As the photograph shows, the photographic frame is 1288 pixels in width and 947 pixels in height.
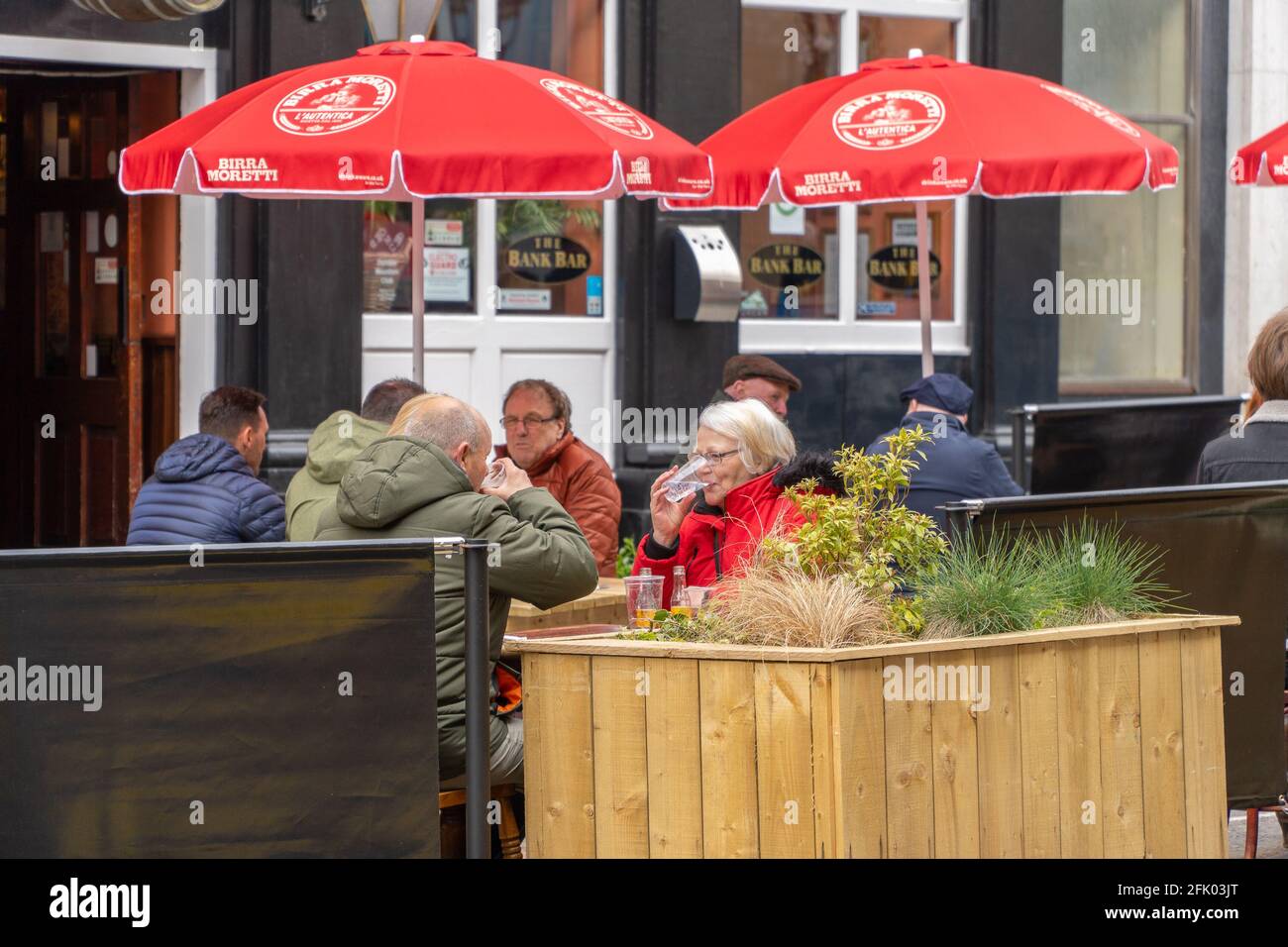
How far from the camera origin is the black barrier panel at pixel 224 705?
4055 millimetres

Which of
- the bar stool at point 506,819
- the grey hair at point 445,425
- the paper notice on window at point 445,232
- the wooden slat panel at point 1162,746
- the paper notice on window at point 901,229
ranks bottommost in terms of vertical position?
the bar stool at point 506,819

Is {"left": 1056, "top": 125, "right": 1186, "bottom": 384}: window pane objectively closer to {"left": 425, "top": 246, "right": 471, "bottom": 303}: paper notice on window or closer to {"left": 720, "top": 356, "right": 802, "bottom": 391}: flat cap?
{"left": 425, "top": 246, "right": 471, "bottom": 303}: paper notice on window

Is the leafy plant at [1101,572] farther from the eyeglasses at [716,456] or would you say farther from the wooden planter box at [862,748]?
the eyeglasses at [716,456]

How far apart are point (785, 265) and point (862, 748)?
7315 millimetres

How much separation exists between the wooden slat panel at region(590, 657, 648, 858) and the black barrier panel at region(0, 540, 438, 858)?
435 millimetres

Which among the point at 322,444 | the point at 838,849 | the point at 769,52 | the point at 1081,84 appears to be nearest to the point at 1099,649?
the point at 838,849

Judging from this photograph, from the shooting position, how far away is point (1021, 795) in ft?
15.1

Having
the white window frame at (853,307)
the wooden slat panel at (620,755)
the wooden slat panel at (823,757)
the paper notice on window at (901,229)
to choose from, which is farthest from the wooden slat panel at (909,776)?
the paper notice on window at (901,229)

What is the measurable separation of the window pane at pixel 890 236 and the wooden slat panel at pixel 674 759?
737cm

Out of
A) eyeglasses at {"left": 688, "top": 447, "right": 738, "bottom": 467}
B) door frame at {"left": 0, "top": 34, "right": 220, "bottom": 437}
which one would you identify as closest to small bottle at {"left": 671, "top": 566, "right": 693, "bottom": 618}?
eyeglasses at {"left": 688, "top": 447, "right": 738, "bottom": 467}

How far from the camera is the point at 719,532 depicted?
5.89m

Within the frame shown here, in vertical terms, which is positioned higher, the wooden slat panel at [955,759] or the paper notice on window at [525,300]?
the paper notice on window at [525,300]

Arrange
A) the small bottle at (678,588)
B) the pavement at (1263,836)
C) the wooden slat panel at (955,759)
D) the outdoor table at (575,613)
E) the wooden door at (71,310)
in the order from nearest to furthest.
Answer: the wooden slat panel at (955,759) → the small bottle at (678,588) → the outdoor table at (575,613) → the pavement at (1263,836) → the wooden door at (71,310)

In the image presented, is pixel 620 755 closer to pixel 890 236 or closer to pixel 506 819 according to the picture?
pixel 506 819
